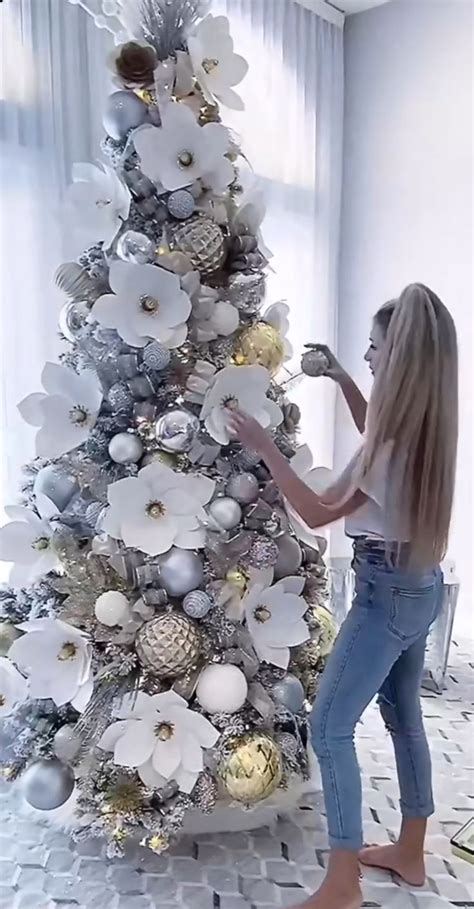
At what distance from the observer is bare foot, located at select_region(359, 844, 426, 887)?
64.8 inches

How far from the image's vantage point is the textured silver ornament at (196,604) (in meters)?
1.51

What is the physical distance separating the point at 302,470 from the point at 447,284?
180cm

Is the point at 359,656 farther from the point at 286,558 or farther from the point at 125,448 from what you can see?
the point at 125,448

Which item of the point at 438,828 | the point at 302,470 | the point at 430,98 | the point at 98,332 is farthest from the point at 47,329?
the point at 430,98

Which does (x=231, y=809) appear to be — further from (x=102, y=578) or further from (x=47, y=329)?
(x=47, y=329)

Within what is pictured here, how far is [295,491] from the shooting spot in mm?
1425

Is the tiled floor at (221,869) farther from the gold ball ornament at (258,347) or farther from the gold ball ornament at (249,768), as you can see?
the gold ball ornament at (258,347)

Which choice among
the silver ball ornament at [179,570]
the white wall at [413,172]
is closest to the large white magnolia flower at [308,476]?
the silver ball ornament at [179,570]

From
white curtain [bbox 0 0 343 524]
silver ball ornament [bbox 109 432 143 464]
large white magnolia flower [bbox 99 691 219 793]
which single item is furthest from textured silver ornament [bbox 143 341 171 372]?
white curtain [bbox 0 0 343 524]

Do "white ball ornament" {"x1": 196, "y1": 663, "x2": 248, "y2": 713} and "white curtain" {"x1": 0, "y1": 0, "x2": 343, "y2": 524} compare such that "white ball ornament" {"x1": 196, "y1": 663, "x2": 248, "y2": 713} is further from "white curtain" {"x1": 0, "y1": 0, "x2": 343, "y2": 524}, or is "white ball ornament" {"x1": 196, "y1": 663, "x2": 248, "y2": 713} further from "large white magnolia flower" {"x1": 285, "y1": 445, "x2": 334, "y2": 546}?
"white curtain" {"x1": 0, "y1": 0, "x2": 343, "y2": 524}

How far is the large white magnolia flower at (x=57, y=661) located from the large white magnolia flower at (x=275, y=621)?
0.32 meters

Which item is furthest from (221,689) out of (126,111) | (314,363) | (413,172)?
(413,172)

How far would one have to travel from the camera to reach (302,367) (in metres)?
1.71

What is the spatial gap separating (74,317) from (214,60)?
1.85 ft
